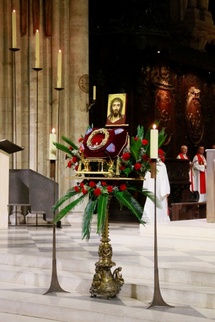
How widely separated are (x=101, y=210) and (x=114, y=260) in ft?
4.41

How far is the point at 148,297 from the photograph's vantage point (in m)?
7.32

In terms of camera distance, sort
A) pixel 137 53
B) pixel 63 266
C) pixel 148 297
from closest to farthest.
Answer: pixel 148 297 → pixel 63 266 → pixel 137 53

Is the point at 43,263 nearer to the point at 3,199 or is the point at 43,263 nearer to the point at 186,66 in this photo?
the point at 3,199

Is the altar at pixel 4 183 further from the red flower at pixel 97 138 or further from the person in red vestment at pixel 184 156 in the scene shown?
the person in red vestment at pixel 184 156

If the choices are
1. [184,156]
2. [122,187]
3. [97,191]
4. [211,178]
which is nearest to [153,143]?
[122,187]

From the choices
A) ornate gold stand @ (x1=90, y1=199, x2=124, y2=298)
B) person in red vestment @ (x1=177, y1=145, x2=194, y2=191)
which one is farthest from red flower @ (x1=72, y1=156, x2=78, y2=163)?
person in red vestment @ (x1=177, y1=145, x2=194, y2=191)

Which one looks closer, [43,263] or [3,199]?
[43,263]

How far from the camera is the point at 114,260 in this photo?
330 inches

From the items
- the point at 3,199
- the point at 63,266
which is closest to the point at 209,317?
the point at 63,266

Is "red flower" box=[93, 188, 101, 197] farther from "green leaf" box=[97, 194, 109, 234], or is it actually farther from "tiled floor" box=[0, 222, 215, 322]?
"tiled floor" box=[0, 222, 215, 322]

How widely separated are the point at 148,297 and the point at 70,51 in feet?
31.4

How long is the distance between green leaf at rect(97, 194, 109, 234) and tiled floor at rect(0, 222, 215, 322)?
76 centimetres

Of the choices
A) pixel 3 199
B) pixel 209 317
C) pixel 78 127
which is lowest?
pixel 209 317

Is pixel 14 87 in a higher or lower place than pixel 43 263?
higher
